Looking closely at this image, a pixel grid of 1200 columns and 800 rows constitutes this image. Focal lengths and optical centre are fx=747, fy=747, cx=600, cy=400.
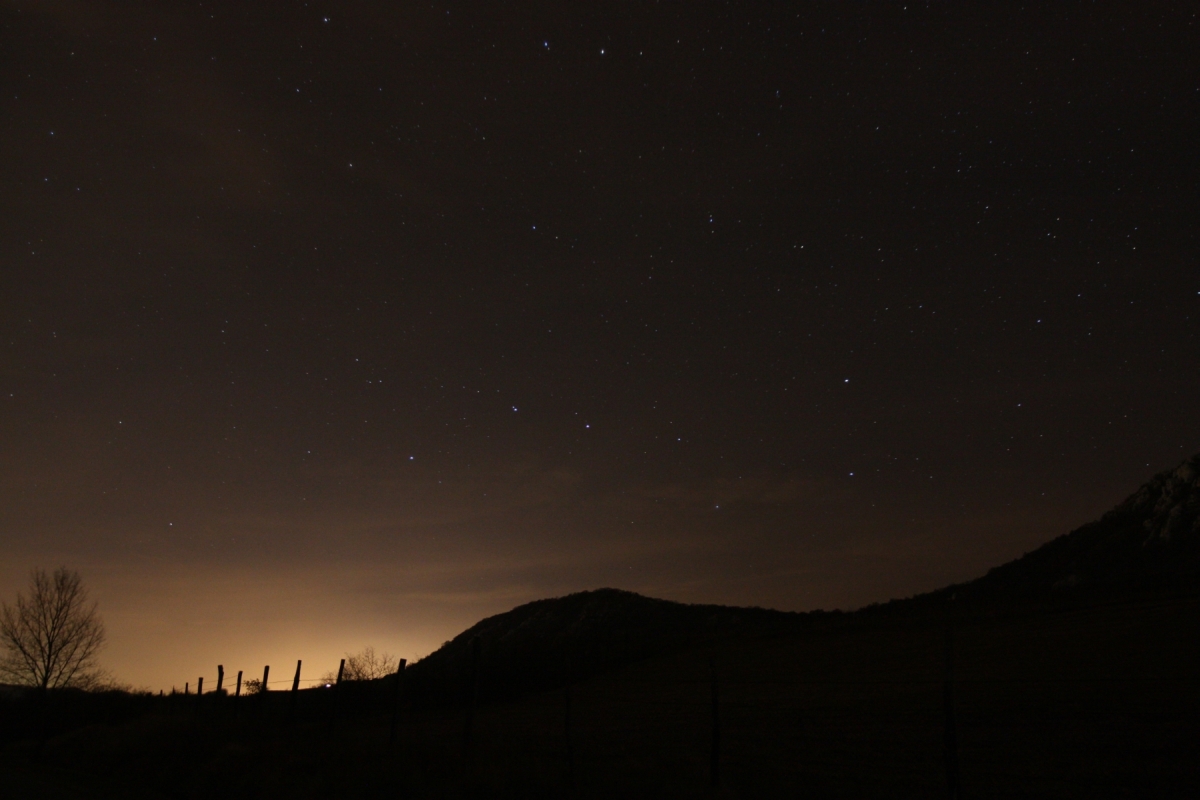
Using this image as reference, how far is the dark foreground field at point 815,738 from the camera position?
492 inches

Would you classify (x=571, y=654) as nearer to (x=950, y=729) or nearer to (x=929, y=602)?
(x=929, y=602)

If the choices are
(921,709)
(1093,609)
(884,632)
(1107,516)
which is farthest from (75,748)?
(1107,516)

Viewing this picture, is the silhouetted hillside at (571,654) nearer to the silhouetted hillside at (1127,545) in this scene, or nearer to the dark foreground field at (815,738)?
the dark foreground field at (815,738)

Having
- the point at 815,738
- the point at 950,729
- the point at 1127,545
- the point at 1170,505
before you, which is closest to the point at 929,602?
the point at 1127,545

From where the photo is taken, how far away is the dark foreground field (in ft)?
41.0

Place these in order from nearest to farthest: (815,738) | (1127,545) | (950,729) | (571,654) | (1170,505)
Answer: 1. (950,729)
2. (815,738)
3. (571,654)
4. (1127,545)
5. (1170,505)

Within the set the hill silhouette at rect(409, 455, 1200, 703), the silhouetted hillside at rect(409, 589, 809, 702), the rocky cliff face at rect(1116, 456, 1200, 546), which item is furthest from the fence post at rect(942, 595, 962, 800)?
the rocky cliff face at rect(1116, 456, 1200, 546)

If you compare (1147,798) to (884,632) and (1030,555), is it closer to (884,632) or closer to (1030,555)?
(884,632)

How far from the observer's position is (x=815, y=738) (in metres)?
18.2

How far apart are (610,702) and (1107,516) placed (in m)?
73.5

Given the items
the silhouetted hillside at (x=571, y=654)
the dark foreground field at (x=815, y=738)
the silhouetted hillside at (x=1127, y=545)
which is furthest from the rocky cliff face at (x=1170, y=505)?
the dark foreground field at (x=815, y=738)

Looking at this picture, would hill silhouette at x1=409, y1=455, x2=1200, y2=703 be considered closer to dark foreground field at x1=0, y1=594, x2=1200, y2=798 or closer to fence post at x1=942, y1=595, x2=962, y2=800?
dark foreground field at x1=0, y1=594, x2=1200, y2=798

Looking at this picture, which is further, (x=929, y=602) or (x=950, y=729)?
(x=929, y=602)

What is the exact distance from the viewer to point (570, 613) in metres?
125
